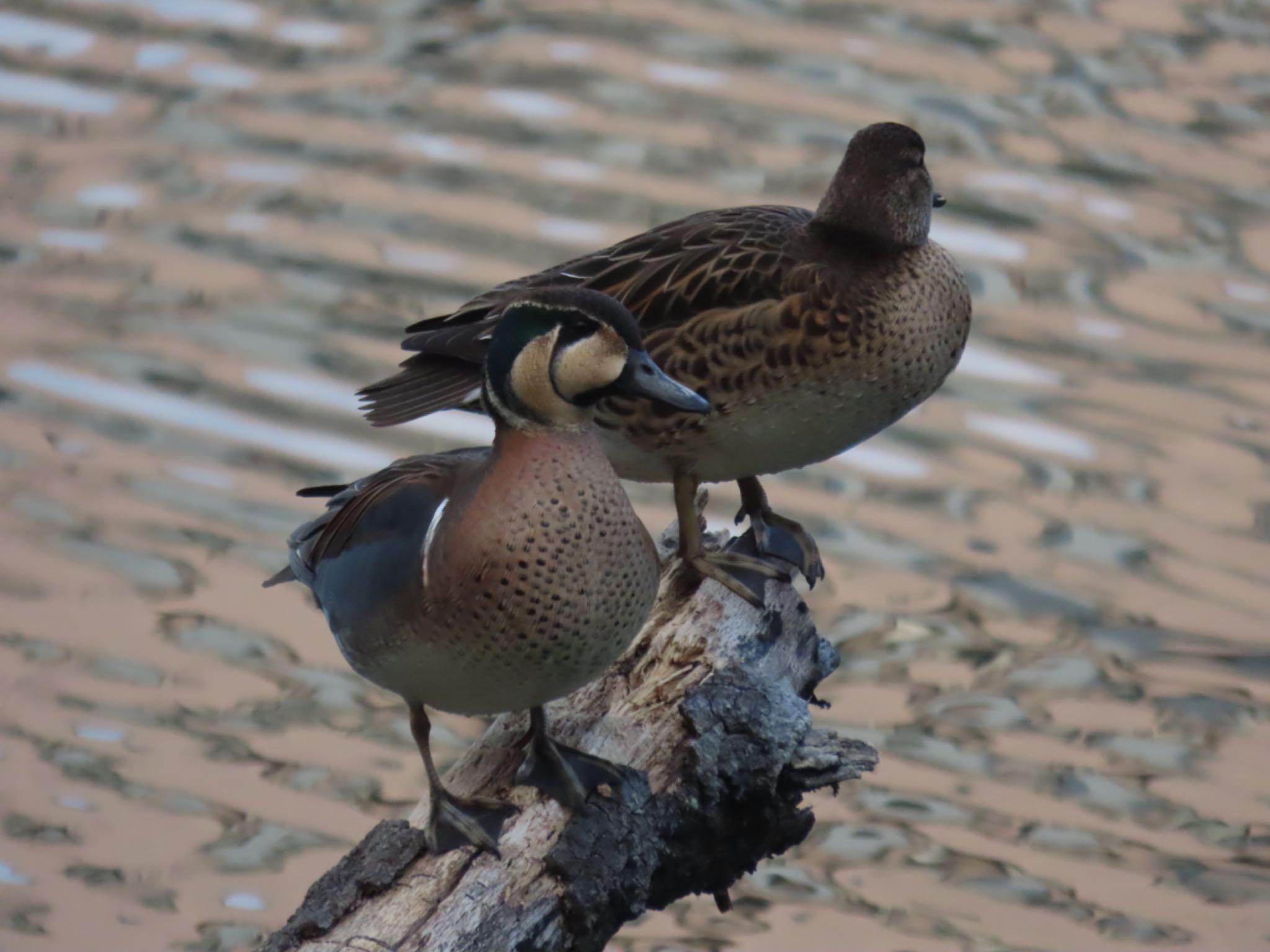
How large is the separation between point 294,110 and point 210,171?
68cm

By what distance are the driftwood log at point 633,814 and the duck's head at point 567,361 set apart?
67 cm

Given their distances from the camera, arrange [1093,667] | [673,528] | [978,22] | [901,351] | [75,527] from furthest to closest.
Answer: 1. [978,22]
2. [75,527]
3. [1093,667]
4. [673,528]
5. [901,351]

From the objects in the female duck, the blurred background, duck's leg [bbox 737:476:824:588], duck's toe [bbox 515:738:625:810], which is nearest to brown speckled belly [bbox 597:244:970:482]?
duck's leg [bbox 737:476:824:588]

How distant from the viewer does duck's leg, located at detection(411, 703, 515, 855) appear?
3936mm

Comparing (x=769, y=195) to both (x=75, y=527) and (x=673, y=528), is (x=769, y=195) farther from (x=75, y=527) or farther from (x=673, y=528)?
(x=673, y=528)

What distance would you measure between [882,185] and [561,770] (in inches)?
62.6

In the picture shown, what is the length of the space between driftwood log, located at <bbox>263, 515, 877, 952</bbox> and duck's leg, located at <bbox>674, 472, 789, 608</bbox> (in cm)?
8

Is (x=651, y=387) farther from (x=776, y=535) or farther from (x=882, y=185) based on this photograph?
(x=776, y=535)

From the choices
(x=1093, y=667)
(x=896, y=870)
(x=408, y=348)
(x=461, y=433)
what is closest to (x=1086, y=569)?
(x=1093, y=667)

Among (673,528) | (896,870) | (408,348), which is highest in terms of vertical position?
(408,348)

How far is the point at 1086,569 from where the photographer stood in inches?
278

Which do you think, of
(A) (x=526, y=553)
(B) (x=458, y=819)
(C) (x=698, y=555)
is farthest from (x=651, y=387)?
(C) (x=698, y=555)

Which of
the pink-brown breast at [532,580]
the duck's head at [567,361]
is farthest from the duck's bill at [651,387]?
the pink-brown breast at [532,580]

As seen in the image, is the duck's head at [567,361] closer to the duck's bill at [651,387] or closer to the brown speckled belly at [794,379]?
the duck's bill at [651,387]
